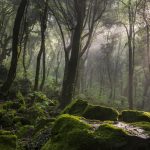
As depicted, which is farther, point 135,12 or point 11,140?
point 135,12

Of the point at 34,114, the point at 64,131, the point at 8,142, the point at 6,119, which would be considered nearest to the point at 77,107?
the point at 34,114

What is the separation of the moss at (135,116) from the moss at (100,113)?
0.25 metres

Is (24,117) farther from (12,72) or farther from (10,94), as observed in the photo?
(10,94)

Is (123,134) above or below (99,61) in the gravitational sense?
below

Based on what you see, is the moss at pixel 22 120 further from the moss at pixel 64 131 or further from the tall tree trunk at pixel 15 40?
the tall tree trunk at pixel 15 40

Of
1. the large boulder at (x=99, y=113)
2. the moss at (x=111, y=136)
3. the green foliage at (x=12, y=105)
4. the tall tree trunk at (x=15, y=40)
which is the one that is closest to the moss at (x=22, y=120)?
the green foliage at (x=12, y=105)

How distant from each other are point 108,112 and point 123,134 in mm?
2815

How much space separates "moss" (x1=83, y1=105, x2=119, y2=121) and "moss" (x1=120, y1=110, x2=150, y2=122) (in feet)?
0.80

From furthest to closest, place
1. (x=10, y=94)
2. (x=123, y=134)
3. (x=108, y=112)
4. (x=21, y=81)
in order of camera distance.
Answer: (x=21, y=81) → (x=10, y=94) → (x=108, y=112) → (x=123, y=134)

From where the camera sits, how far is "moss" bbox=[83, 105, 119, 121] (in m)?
9.34

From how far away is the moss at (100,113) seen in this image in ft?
30.6

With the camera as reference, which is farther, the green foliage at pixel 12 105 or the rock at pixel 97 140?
the green foliage at pixel 12 105

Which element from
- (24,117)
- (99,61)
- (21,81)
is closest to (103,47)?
(99,61)

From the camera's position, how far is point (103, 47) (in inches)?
1657
